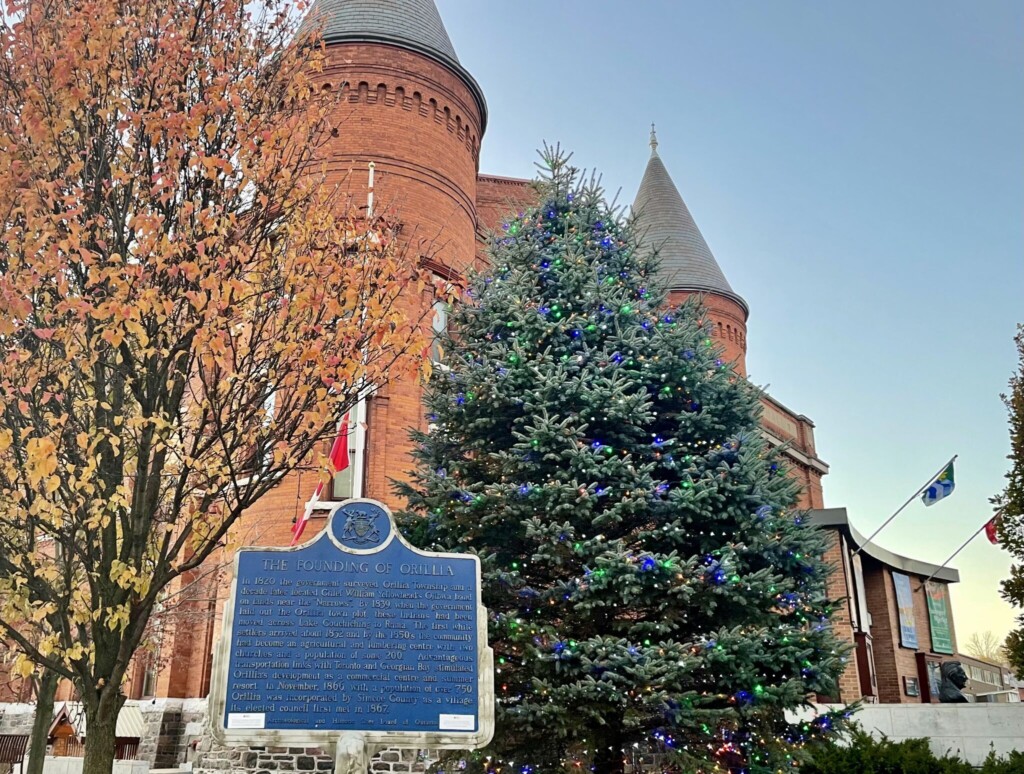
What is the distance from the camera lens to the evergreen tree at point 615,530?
8.93m

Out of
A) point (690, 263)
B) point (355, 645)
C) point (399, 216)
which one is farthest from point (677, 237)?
point (355, 645)

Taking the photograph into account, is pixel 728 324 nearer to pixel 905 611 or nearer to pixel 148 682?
pixel 905 611

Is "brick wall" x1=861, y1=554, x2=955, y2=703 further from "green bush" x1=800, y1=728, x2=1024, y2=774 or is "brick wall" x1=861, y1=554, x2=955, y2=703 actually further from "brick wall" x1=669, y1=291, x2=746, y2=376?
"green bush" x1=800, y1=728, x2=1024, y2=774

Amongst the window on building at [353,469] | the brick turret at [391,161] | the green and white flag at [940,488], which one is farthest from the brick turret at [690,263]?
the window on building at [353,469]

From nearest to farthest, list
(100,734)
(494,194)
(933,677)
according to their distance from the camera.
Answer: (100,734)
(933,677)
(494,194)

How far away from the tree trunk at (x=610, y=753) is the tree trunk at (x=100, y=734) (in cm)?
490

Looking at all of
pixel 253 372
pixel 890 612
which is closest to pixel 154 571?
pixel 253 372

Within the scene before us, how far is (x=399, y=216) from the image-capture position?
701 inches

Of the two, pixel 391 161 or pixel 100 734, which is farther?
pixel 391 161

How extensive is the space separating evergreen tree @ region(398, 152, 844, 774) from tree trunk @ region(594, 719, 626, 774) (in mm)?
22

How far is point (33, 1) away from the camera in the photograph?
7910mm

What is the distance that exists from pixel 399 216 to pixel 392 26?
4.84 m

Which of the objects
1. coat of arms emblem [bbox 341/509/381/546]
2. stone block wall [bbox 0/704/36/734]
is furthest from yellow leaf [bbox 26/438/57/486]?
stone block wall [bbox 0/704/36/734]

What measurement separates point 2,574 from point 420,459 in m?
5.08
